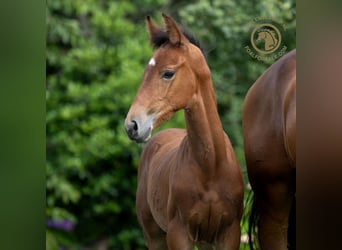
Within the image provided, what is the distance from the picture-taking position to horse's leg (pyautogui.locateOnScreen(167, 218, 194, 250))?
2.07 meters

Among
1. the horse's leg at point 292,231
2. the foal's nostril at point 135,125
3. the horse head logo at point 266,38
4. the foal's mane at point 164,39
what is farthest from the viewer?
the horse's leg at point 292,231

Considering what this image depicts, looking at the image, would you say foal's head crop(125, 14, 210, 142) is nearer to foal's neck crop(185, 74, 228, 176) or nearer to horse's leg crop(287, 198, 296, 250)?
foal's neck crop(185, 74, 228, 176)

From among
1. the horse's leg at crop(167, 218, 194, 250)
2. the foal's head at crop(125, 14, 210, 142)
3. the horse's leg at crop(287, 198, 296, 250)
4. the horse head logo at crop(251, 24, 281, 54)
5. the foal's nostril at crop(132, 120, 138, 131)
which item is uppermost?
the horse head logo at crop(251, 24, 281, 54)

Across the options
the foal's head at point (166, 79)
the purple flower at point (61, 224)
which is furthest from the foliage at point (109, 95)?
the foal's head at point (166, 79)

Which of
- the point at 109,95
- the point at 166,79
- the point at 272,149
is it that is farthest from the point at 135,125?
the point at 272,149

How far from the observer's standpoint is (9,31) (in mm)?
1806

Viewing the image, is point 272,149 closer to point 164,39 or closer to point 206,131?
point 206,131

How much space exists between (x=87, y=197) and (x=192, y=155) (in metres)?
0.41

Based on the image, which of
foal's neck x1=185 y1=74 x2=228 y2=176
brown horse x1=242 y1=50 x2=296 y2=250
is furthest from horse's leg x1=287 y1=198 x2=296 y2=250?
foal's neck x1=185 y1=74 x2=228 y2=176

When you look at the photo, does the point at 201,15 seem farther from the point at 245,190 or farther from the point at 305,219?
the point at 305,219

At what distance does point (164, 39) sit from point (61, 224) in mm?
709

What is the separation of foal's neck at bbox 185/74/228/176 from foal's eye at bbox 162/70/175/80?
0.10m

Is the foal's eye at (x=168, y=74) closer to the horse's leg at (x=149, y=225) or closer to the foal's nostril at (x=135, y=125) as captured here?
the foal's nostril at (x=135, y=125)

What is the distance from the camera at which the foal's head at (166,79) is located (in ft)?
6.42
